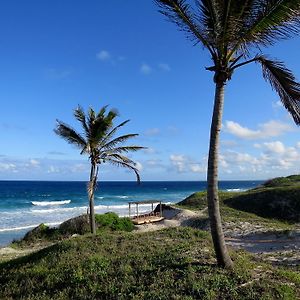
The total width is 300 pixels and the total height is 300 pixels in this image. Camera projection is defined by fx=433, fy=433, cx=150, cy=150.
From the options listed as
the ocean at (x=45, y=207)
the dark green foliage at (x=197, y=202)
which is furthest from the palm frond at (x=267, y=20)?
the dark green foliage at (x=197, y=202)

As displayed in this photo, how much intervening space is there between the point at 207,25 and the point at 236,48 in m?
0.88

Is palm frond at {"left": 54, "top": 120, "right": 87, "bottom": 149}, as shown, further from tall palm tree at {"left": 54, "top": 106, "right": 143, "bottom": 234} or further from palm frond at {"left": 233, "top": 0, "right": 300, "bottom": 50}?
palm frond at {"left": 233, "top": 0, "right": 300, "bottom": 50}

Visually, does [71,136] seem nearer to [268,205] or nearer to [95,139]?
[95,139]

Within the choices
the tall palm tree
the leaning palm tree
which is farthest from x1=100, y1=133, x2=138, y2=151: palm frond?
the leaning palm tree

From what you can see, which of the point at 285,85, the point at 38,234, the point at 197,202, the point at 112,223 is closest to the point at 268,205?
the point at 197,202

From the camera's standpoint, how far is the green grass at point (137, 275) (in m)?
9.91

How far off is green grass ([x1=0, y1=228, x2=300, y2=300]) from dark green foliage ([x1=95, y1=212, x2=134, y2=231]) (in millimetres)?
13714

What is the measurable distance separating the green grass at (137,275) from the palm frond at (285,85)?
13.6 ft

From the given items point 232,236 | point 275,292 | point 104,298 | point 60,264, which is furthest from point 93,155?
point 275,292

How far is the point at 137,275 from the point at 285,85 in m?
6.14

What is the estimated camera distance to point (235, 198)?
42.5m

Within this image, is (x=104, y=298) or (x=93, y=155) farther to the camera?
(x=93, y=155)

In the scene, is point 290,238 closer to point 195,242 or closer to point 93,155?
point 195,242

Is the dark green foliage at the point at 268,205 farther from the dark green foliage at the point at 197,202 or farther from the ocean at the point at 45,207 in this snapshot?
the ocean at the point at 45,207
